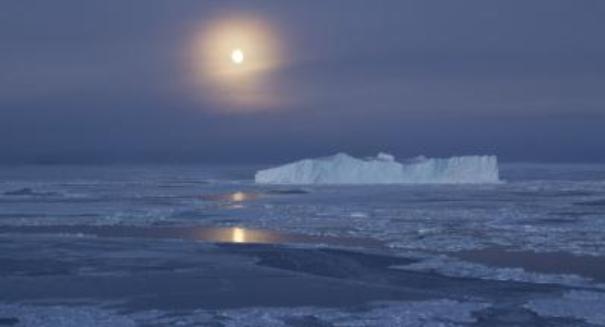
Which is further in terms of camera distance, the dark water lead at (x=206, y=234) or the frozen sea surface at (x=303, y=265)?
the dark water lead at (x=206, y=234)

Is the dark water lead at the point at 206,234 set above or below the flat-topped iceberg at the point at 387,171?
below

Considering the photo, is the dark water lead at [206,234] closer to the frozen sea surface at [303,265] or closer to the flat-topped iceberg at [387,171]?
the frozen sea surface at [303,265]

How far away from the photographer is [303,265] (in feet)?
41.7

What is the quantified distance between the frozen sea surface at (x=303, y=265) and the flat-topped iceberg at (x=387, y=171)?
17.2 metres

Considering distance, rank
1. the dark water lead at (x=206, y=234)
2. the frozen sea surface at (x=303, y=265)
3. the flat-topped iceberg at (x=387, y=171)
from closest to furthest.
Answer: the frozen sea surface at (x=303, y=265) → the dark water lead at (x=206, y=234) → the flat-topped iceberg at (x=387, y=171)

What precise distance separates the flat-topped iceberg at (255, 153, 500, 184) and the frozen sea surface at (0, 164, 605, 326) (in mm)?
17214

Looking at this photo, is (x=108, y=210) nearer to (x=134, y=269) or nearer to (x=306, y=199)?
(x=306, y=199)

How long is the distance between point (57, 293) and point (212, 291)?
1.73 metres

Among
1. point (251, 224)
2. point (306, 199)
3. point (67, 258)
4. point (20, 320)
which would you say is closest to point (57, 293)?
point (20, 320)

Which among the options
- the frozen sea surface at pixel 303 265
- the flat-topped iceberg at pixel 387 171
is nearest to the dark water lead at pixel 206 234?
the frozen sea surface at pixel 303 265

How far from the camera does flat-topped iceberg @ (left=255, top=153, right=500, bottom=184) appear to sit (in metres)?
41.4

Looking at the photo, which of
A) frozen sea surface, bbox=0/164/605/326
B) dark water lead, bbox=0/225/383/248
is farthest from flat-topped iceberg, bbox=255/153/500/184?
dark water lead, bbox=0/225/383/248

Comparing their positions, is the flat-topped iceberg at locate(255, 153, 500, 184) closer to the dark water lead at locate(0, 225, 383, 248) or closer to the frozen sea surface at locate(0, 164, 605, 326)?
the frozen sea surface at locate(0, 164, 605, 326)

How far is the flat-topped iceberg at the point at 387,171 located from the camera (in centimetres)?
4138
